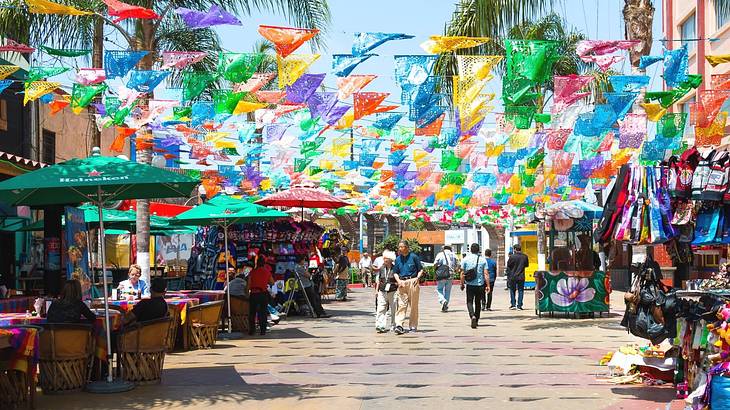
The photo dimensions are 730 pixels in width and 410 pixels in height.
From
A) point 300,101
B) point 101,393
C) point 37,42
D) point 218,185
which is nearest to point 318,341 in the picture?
point 300,101

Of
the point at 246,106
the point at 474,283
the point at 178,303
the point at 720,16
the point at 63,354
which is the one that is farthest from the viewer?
the point at 720,16

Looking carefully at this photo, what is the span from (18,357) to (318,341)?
7.54m

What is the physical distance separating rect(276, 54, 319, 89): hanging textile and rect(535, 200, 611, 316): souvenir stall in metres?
9.09

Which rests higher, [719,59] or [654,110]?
[719,59]

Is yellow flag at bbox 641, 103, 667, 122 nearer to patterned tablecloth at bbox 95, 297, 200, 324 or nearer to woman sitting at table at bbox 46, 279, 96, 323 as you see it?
patterned tablecloth at bbox 95, 297, 200, 324

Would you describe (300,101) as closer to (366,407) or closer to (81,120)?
(366,407)

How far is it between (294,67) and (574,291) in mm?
9552

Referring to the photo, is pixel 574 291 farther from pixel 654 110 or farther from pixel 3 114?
pixel 3 114

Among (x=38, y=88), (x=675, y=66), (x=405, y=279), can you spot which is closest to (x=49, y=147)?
(x=38, y=88)

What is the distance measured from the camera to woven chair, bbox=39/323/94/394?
1022 cm

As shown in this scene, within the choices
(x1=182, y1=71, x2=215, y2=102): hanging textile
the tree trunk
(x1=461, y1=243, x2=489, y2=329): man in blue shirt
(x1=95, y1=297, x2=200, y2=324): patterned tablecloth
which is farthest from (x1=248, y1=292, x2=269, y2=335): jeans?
(x1=461, y1=243, x2=489, y2=329): man in blue shirt

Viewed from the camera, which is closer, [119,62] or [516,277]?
[119,62]

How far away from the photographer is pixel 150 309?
1122cm

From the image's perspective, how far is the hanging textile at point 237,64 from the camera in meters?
15.4
